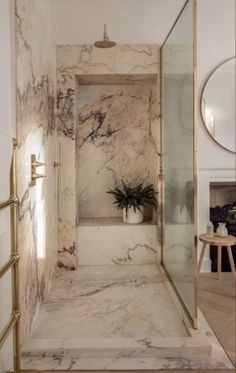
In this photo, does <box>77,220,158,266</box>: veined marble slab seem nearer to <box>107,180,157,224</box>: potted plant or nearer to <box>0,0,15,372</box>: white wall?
<box>107,180,157,224</box>: potted plant

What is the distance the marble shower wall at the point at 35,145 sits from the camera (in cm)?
212

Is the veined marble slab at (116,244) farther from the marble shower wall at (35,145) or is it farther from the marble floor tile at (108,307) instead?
the marble shower wall at (35,145)

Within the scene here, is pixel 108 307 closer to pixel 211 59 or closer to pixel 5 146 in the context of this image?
pixel 5 146

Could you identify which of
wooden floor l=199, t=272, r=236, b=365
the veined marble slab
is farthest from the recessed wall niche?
wooden floor l=199, t=272, r=236, b=365

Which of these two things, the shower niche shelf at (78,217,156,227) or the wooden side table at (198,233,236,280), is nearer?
the wooden side table at (198,233,236,280)

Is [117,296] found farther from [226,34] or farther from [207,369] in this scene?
[226,34]

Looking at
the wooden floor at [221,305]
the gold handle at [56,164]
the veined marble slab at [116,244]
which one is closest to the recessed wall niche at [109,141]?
the veined marble slab at [116,244]

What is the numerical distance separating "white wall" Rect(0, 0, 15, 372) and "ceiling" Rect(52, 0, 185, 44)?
1.59 meters

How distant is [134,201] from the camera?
3662 millimetres

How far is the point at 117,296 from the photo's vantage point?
2.88 metres

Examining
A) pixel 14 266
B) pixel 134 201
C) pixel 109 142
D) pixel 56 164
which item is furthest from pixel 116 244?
pixel 14 266

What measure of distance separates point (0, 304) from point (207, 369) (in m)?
1.16

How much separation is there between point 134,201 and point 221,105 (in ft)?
4.12

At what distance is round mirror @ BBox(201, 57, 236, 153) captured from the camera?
137 inches
